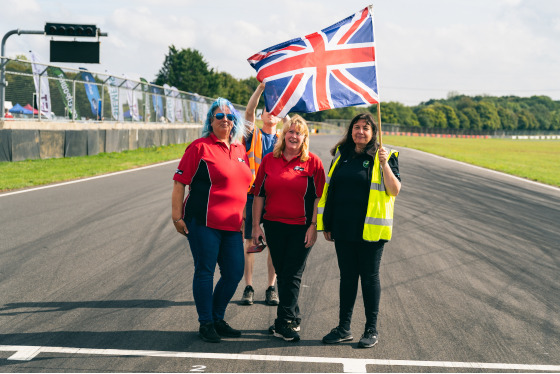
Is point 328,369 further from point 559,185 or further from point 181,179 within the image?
point 559,185

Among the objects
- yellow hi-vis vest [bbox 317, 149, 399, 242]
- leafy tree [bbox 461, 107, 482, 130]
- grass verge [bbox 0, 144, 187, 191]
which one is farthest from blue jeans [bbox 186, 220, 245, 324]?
leafy tree [bbox 461, 107, 482, 130]

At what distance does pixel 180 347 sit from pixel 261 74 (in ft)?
8.44

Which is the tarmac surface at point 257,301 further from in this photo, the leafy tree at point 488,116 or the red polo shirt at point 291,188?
the leafy tree at point 488,116

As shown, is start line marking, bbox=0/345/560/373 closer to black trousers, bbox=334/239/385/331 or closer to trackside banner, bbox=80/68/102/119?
black trousers, bbox=334/239/385/331

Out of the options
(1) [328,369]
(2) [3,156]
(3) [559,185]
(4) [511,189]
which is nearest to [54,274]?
(1) [328,369]

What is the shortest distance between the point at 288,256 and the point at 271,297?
0.86 metres

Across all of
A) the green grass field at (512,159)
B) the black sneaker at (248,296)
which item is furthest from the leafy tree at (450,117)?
the black sneaker at (248,296)

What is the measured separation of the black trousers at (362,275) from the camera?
445cm

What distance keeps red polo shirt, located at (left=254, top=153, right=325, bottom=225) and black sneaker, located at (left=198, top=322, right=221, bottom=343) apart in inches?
37.4

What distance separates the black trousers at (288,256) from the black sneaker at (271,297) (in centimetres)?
65

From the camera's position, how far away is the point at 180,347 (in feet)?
13.7

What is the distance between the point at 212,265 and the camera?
4422 mm

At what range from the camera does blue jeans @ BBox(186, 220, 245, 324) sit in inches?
173

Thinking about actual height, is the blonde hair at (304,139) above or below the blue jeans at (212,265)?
above
